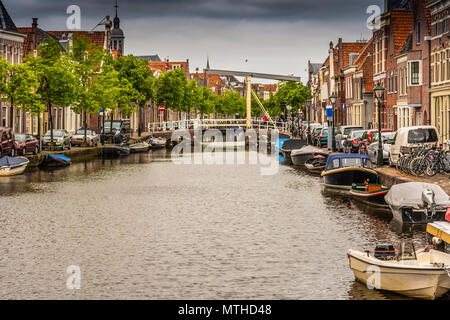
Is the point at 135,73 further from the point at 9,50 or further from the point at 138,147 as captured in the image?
the point at 9,50

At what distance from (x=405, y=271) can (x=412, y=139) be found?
82.9 ft

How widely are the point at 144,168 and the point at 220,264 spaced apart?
33.8 m

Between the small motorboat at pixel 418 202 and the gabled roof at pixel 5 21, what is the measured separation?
2085 inches

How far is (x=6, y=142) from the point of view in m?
48.7

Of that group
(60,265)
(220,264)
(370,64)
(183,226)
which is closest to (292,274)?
(220,264)

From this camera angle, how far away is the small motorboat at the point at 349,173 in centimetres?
3347

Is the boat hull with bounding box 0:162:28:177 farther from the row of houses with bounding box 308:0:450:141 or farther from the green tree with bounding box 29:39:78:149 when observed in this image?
the row of houses with bounding box 308:0:450:141

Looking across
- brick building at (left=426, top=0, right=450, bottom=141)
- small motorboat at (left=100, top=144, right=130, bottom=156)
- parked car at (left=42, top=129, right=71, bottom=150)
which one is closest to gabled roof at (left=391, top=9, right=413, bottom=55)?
brick building at (left=426, top=0, right=450, bottom=141)

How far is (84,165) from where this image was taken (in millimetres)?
51531

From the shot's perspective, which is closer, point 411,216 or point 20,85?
point 411,216

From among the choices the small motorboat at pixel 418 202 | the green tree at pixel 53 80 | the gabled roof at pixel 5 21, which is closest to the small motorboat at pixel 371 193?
the small motorboat at pixel 418 202

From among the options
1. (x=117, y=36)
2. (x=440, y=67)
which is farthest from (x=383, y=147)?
(x=117, y=36)

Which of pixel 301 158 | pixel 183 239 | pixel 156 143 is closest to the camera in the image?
pixel 183 239
